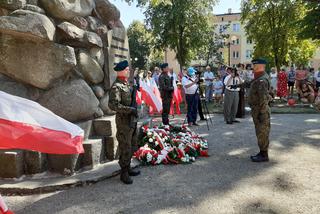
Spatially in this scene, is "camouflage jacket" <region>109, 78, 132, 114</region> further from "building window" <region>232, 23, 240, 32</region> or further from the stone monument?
"building window" <region>232, 23, 240, 32</region>

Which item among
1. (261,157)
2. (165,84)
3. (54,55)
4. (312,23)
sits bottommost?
(261,157)

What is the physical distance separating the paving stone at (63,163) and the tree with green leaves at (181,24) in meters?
21.1

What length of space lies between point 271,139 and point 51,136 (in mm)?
7097

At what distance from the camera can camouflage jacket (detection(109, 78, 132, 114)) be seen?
5.63m

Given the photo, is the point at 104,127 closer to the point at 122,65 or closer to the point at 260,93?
the point at 122,65

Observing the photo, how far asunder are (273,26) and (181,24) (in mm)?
9259

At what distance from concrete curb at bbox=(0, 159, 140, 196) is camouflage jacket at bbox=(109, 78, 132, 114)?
1.13m

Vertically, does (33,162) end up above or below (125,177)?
above

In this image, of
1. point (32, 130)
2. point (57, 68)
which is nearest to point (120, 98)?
point (57, 68)

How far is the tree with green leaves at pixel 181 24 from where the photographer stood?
85.8 feet

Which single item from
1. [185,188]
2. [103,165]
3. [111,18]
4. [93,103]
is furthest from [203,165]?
[111,18]

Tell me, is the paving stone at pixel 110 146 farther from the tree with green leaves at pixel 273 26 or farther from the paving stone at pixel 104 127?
the tree with green leaves at pixel 273 26

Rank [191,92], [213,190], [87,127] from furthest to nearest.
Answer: [191,92] < [87,127] < [213,190]

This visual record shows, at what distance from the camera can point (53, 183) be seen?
5570mm
